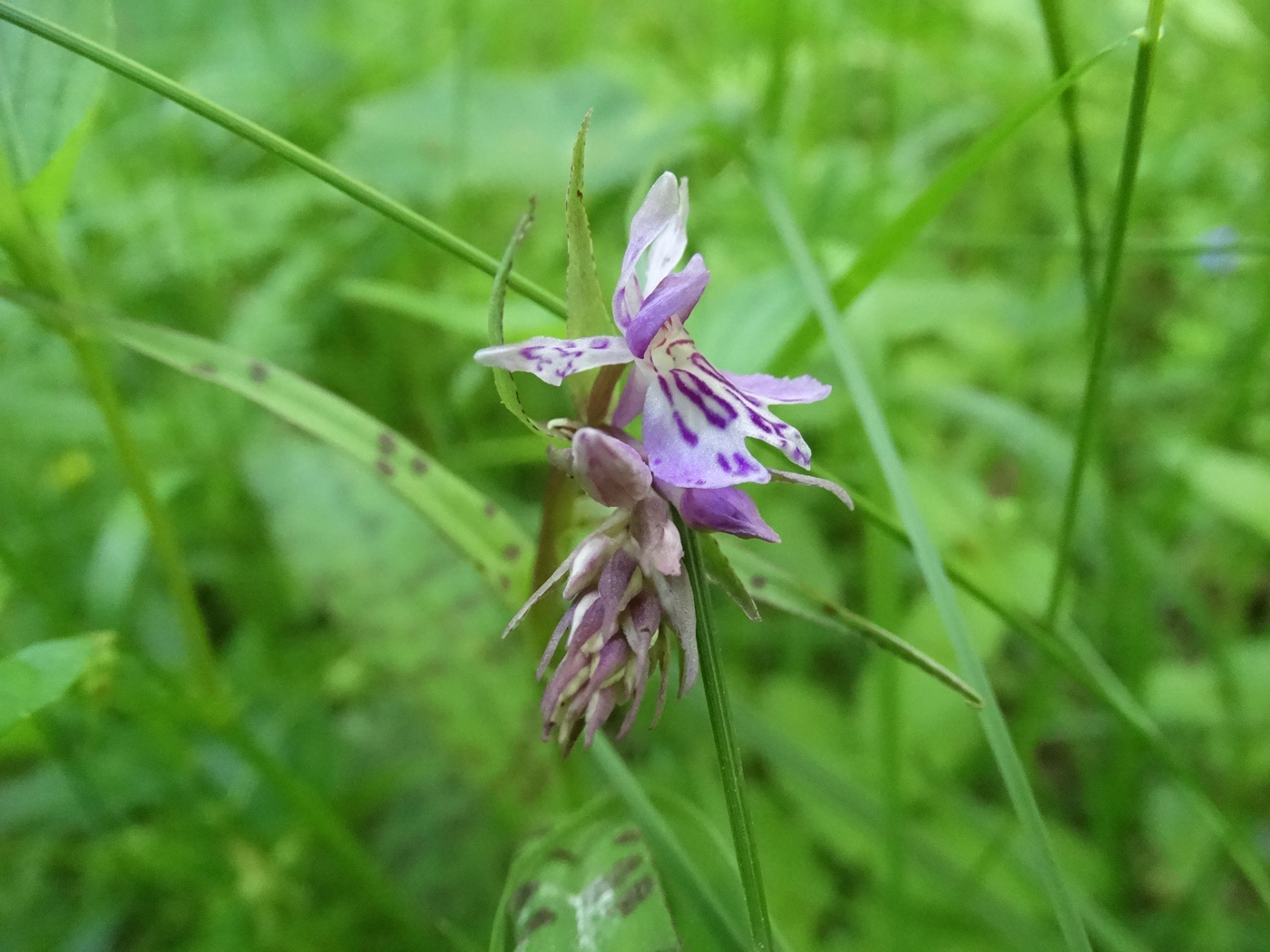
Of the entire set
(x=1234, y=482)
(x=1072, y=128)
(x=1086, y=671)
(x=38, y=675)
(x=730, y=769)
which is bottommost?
(x=38, y=675)

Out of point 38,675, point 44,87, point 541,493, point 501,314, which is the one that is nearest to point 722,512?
point 501,314

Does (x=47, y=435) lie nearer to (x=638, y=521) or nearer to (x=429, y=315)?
(x=429, y=315)

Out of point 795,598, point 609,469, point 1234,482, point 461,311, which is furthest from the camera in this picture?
point 1234,482

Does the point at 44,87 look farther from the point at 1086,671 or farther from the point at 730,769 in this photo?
the point at 1086,671

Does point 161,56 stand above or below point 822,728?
above

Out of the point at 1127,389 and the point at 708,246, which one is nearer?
the point at 708,246

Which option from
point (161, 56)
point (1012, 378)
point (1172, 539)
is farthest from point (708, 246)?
point (161, 56)

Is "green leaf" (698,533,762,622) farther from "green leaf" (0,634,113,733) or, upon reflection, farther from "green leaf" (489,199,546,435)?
"green leaf" (0,634,113,733)

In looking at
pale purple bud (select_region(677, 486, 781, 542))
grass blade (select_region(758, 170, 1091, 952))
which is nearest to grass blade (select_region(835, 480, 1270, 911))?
grass blade (select_region(758, 170, 1091, 952))
